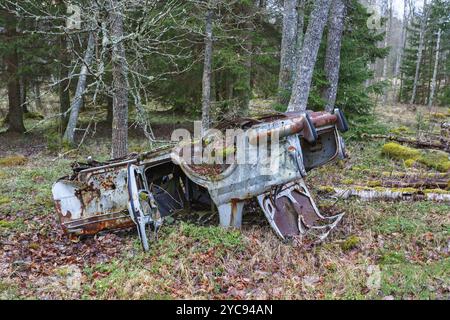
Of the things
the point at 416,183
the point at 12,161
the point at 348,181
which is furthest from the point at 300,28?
the point at 12,161

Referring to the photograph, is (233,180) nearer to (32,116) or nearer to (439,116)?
(32,116)

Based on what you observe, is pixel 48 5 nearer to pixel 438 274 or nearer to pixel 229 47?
pixel 229 47

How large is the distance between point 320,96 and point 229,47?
3.88 m

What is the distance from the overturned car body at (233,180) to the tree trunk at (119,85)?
1.81 meters

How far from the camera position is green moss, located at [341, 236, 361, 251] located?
565 cm

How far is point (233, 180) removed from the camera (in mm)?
5715

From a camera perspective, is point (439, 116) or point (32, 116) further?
point (439, 116)

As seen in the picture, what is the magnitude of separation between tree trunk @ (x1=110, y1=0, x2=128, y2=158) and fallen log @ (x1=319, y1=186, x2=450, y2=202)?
436 cm

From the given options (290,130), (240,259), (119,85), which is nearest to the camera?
(240,259)

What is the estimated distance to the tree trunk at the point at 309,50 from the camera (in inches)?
363

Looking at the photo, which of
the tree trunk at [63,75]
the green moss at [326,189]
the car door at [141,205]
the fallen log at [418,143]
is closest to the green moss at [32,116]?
the tree trunk at [63,75]

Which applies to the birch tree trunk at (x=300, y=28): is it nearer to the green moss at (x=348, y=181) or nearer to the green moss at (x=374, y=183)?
the green moss at (x=348, y=181)

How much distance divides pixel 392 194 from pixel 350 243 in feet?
7.77

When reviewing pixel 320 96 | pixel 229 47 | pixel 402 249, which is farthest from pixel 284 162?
pixel 229 47
